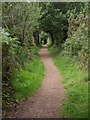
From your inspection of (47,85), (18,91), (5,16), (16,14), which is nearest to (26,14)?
(16,14)

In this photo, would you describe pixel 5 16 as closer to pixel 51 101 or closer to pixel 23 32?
pixel 23 32

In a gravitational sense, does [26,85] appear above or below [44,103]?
above

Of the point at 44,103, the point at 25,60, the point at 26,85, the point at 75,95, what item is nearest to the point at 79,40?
the point at 25,60

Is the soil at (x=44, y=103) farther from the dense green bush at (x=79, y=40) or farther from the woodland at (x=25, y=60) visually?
the dense green bush at (x=79, y=40)

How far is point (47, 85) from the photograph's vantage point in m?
14.4

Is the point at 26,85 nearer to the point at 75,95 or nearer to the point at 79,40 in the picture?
the point at 75,95

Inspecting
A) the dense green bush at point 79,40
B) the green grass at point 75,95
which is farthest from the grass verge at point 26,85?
the dense green bush at point 79,40

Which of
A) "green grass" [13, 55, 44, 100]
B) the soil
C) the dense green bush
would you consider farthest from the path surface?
the dense green bush

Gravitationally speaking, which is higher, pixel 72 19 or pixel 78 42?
pixel 72 19

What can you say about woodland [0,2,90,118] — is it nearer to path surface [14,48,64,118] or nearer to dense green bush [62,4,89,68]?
dense green bush [62,4,89,68]

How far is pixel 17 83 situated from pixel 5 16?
472cm

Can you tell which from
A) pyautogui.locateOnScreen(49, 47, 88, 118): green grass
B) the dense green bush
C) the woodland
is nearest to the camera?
pyautogui.locateOnScreen(49, 47, 88, 118): green grass

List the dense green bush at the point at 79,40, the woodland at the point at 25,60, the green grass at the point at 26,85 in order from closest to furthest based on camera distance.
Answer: the woodland at the point at 25,60
the green grass at the point at 26,85
the dense green bush at the point at 79,40

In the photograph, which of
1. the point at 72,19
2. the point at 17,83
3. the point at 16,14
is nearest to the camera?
the point at 17,83
